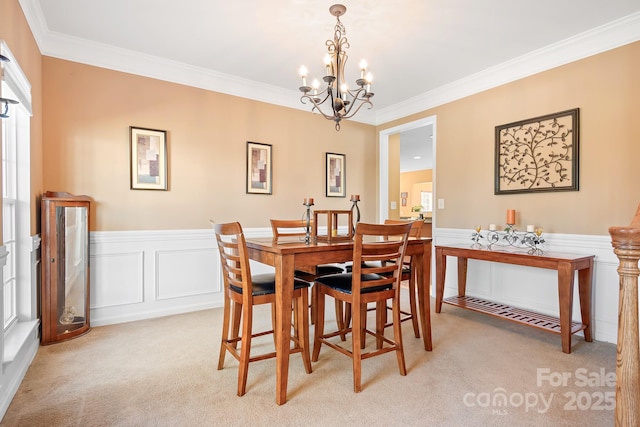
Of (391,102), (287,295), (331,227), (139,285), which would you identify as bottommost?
(139,285)

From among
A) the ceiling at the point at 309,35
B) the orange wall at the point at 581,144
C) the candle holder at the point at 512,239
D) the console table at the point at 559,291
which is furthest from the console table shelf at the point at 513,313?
the ceiling at the point at 309,35

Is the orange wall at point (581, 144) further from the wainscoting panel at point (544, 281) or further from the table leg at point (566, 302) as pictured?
the table leg at point (566, 302)

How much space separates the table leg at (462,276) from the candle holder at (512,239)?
0.86ft

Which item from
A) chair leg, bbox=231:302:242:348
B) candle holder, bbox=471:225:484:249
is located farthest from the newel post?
candle holder, bbox=471:225:484:249

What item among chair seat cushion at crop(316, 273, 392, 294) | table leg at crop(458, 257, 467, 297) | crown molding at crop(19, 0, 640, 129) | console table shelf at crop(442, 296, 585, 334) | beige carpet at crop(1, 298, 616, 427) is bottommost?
beige carpet at crop(1, 298, 616, 427)

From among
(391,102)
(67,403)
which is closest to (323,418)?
(67,403)

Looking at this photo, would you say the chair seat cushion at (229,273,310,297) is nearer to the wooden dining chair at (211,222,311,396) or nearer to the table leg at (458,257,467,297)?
the wooden dining chair at (211,222,311,396)

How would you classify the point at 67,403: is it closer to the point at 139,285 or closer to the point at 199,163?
the point at 139,285

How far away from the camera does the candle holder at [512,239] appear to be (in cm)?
308

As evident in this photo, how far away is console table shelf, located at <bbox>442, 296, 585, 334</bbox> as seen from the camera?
2707mm

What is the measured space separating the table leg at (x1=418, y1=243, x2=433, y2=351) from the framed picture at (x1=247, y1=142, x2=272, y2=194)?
2.14 meters

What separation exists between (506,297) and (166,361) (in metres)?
3.19

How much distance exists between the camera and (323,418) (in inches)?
67.2

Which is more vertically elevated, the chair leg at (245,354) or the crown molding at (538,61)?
the crown molding at (538,61)
